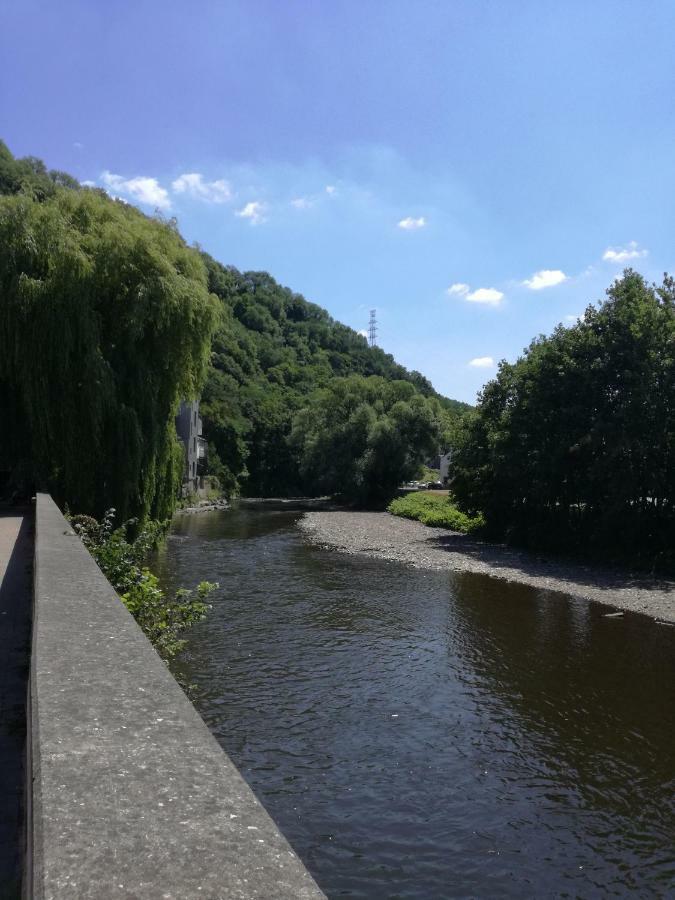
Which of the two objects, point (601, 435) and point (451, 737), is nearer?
point (451, 737)

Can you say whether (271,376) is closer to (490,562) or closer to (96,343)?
(490,562)

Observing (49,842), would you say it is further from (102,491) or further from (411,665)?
(102,491)

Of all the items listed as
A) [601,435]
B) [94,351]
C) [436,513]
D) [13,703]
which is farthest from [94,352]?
[436,513]

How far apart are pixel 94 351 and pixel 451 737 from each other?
12.2 m

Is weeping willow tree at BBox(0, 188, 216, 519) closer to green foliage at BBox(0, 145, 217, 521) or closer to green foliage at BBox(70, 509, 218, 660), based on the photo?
green foliage at BBox(0, 145, 217, 521)

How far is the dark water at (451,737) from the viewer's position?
671 centimetres

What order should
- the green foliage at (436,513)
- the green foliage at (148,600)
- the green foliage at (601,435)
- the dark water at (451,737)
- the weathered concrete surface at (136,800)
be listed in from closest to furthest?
1. the weathered concrete surface at (136,800)
2. the dark water at (451,737)
3. the green foliage at (148,600)
4. the green foliage at (601,435)
5. the green foliage at (436,513)

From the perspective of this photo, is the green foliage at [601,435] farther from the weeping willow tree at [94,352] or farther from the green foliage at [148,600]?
the green foliage at [148,600]

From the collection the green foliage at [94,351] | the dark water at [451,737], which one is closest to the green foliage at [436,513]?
the dark water at [451,737]

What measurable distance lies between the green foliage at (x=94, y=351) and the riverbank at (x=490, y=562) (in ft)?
39.1

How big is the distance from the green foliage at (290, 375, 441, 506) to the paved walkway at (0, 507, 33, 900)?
44.1 meters

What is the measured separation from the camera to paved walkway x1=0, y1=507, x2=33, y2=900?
3.06m

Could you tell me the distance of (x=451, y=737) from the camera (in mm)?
9445

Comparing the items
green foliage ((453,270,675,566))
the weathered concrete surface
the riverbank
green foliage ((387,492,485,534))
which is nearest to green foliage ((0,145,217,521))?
the riverbank
